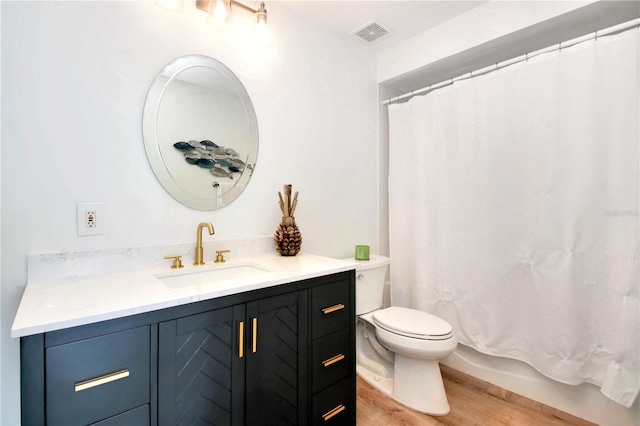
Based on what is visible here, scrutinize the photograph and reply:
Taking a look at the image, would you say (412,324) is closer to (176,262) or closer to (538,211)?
(538,211)

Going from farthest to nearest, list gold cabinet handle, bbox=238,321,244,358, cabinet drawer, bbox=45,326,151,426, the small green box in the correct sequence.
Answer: the small green box, gold cabinet handle, bbox=238,321,244,358, cabinet drawer, bbox=45,326,151,426

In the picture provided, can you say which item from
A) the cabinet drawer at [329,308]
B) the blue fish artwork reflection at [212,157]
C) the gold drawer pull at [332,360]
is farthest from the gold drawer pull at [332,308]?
the blue fish artwork reflection at [212,157]

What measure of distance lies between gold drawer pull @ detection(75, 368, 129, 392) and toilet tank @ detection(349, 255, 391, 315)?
4.30 feet

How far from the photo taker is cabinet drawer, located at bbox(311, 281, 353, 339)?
1.27m

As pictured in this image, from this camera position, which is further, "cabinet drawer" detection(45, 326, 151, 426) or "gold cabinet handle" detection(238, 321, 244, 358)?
"gold cabinet handle" detection(238, 321, 244, 358)

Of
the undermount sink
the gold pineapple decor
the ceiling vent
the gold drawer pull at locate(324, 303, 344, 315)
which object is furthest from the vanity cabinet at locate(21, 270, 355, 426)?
the ceiling vent

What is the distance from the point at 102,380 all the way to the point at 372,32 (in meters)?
2.32

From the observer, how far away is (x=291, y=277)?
1.17 meters

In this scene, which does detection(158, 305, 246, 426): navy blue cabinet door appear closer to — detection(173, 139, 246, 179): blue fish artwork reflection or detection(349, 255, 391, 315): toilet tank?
detection(173, 139, 246, 179): blue fish artwork reflection

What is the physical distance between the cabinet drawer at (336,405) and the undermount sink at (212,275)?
591 mm

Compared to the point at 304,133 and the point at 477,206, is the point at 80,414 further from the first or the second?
A: the point at 477,206

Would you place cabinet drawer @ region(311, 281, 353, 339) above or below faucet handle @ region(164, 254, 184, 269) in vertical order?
below

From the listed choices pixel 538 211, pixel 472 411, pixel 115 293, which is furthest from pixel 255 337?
pixel 538 211

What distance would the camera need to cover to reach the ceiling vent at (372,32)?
2.03 m
